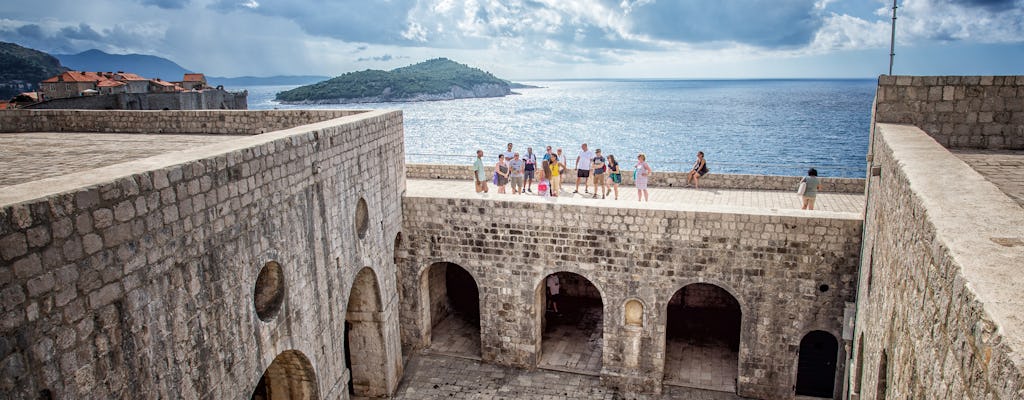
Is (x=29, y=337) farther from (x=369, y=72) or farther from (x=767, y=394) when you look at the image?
(x=369, y=72)

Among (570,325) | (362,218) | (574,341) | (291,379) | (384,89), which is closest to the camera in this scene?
(291,379)

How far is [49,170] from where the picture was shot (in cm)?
880

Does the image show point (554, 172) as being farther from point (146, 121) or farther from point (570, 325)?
point (146, 121)

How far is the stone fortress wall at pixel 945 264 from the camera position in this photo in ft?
10.2

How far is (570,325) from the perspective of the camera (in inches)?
687

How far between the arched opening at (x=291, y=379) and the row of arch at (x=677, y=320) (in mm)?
4844

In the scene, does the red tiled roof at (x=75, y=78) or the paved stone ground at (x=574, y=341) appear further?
the red tiled roof at (x=75, y=78)

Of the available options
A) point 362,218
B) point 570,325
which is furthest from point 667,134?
point 362,218

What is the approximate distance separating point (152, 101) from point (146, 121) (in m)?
18.4

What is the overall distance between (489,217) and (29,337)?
32.0ft

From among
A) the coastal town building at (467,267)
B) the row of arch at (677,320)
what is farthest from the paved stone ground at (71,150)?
the row of arch at (677,320)

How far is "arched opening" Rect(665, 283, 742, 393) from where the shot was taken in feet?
47.9

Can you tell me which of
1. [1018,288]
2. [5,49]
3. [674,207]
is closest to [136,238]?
[1018,288]

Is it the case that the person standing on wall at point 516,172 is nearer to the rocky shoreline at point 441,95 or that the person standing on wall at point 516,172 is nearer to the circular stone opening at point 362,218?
the circular stone opening at point 362,218
